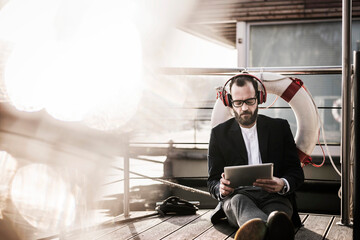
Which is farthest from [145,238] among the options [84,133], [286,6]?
[286,6]

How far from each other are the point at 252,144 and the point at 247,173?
0.31m

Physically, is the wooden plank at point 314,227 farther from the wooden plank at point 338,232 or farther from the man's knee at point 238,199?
the man's knee at point 238,199

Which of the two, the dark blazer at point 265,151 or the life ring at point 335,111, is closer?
the dark blazer at point 265,151

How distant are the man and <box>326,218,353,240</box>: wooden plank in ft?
0.58

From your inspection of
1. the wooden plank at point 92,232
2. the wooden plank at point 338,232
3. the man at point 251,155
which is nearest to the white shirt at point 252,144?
the man at point 251,155

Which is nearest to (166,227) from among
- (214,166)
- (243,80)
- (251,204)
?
(214,166)

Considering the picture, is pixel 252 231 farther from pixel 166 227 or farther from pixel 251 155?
pixel 166 227

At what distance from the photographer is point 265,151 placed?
89.8 inches

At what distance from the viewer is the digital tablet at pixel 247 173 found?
2039 mm

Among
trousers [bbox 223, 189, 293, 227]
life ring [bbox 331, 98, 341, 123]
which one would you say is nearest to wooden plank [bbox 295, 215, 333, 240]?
trousers [bbox 223, 189, 293, 227]

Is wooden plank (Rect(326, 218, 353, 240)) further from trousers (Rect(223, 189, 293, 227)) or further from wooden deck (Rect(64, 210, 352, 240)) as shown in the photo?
trousers (Rect(223, 189, 293, 227))

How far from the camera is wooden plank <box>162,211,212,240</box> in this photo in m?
2.23

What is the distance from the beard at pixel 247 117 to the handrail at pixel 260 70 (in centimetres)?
64

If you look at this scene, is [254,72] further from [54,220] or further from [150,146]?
[150,146]
